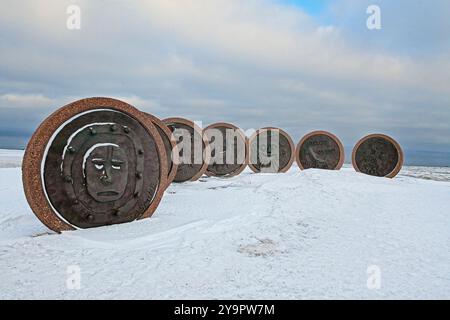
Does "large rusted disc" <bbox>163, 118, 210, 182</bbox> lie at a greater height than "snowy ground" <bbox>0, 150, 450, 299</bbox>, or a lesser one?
greater

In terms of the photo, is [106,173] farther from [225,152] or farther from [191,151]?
[225,152]

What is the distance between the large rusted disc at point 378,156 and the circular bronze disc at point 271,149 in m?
2.35

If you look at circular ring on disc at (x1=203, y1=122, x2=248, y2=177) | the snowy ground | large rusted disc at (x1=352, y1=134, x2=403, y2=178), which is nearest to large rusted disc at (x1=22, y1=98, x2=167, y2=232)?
the snowy ground

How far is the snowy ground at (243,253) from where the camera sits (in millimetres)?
2410

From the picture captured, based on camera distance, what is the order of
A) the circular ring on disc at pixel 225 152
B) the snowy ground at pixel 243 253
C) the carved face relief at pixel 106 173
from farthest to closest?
the circular ring on disc at pixel 225 152 < the carved face relief at pixel 106 173 < the snowy ground at pixel 243 253

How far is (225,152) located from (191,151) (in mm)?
2504

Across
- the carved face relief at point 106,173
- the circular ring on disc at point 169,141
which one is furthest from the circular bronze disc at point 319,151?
the carved face relief at point 106,173

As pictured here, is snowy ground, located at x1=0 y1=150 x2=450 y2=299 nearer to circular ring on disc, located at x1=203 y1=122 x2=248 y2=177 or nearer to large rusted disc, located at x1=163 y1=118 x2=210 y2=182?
large rusted disc, located at x1=163 y1=118 x2=210 y2=182

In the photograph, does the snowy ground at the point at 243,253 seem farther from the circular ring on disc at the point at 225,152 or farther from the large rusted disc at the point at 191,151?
the circular ring on disc at the point at 225,152

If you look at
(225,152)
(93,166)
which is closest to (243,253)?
(93,166)

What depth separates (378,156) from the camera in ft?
39.8

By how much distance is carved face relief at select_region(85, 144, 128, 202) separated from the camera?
3967mm

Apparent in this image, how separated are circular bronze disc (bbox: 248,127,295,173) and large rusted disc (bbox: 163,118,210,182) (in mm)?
3711

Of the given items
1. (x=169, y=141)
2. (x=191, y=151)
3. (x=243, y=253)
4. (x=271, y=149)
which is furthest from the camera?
(x=271, y=149)
